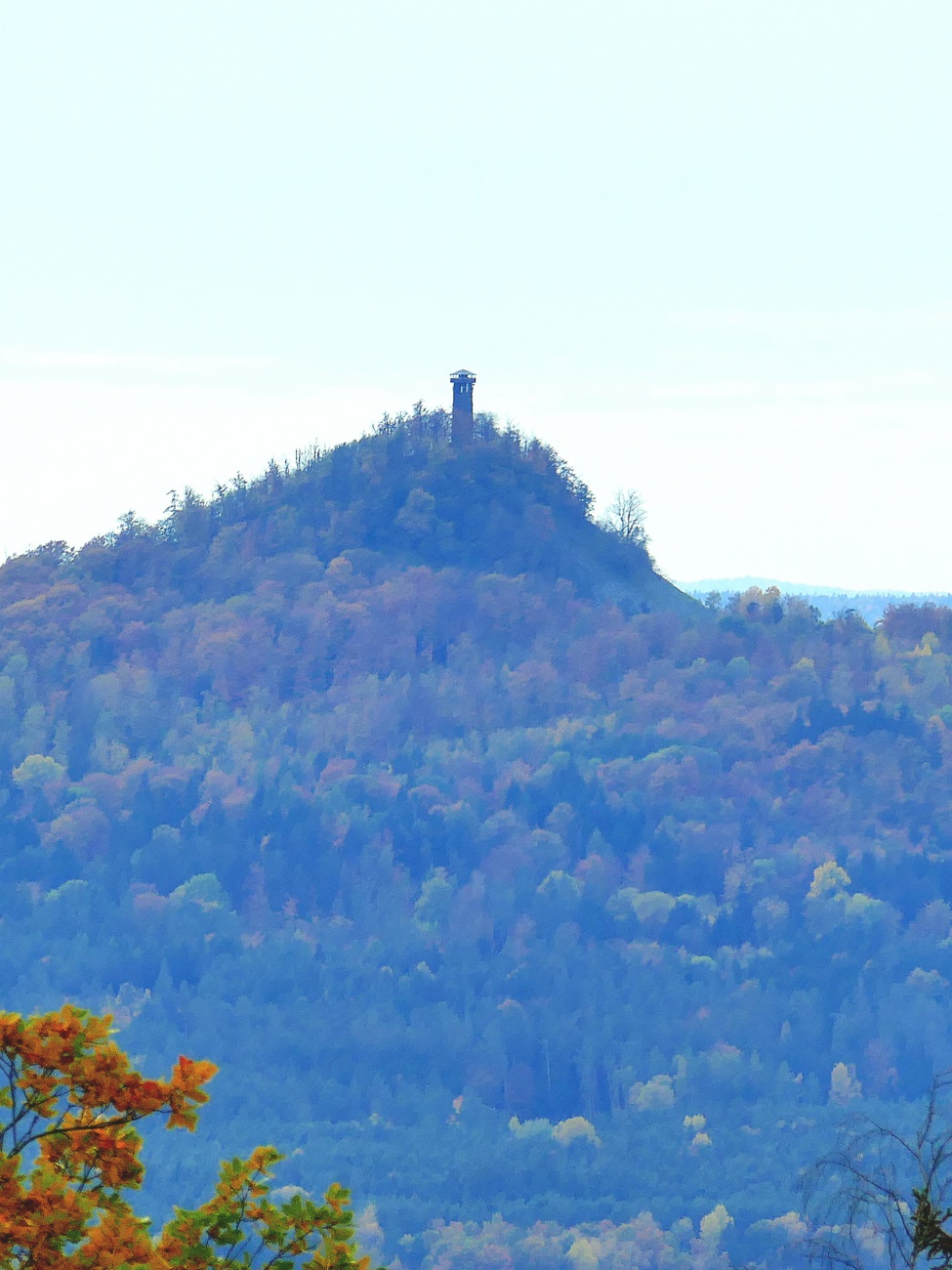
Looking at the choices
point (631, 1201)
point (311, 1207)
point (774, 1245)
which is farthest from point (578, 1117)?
point (311, 1207)

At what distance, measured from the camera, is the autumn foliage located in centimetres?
952

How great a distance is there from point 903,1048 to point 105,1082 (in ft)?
635

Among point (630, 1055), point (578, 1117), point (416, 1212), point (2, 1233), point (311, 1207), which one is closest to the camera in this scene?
point (2, 1233)

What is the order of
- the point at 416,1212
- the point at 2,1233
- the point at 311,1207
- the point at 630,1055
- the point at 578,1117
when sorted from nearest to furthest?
the point at 2,1233 → the point at 311,1207 → the point at 416,1212 → the point at 578,1117 → the point at 630,1055

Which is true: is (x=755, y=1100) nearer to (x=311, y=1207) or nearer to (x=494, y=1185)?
(x=494, y=1185)

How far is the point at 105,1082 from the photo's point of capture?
973 cm

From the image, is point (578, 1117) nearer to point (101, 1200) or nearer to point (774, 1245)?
point (774, 1245)

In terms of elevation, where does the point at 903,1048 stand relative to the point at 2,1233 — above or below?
above

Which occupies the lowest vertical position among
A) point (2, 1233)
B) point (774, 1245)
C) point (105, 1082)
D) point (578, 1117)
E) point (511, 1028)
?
point (2, 1233)

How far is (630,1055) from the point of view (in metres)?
192

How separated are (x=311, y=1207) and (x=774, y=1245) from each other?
151 m

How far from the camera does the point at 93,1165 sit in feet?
32.9

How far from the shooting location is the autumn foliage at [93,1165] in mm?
9516

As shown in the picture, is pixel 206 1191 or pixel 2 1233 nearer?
pixel 2 1233
